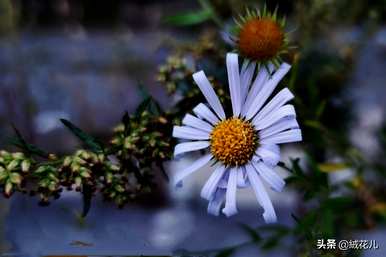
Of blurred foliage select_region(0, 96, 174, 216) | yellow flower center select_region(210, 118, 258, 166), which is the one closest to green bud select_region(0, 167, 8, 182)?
blurred foliage select_region(0, 96, 174, 216)

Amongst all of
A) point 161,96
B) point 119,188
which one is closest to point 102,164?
point 119,188

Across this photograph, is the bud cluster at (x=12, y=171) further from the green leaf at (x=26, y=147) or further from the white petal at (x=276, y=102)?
the white petal at (x=276, y=102)

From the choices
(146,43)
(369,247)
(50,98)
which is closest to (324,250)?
(369,247)

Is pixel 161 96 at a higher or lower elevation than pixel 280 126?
higher

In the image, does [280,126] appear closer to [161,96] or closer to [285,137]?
[285,137]

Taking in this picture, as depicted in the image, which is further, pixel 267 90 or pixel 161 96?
pixel 161 96

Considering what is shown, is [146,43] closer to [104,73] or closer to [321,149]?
[104,73]
